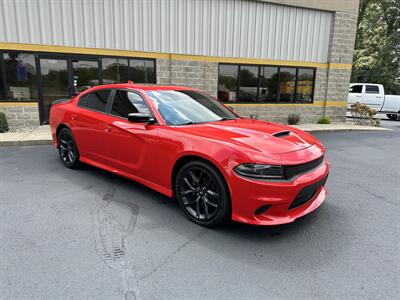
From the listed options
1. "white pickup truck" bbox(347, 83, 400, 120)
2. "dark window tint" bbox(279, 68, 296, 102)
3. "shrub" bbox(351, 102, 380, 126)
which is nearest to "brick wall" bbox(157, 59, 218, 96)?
"dark window tint" bbox(279, 68, 296, 102)

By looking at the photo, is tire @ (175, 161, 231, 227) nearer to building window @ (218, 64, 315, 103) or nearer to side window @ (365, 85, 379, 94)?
building window @ (218, 64, 315, 103)

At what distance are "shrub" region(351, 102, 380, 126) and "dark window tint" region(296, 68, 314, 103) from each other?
2751 millimetres

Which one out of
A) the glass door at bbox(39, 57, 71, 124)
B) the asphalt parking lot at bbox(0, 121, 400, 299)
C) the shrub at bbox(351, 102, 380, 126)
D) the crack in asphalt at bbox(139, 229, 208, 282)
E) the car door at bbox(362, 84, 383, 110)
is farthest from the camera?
the car door at bbox(362, 84, 383, 110)

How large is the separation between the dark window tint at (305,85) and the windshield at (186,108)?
9.65 meters

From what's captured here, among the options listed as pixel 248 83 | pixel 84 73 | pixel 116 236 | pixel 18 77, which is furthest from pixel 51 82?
pixel 116 236

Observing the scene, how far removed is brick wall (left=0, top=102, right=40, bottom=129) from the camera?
9.68m

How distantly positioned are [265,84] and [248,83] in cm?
83

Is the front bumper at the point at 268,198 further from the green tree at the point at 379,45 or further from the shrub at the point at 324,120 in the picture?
the green tree at the point at 379,45

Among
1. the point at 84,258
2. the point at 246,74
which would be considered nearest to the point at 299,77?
the point at 246,74

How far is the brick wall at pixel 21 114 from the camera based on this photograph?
31.8 ft

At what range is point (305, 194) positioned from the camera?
3.17 m

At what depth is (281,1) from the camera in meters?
12.0

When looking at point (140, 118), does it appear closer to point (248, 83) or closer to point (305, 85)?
point (248, 83)

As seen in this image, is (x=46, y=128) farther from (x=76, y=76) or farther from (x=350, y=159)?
(x=350, y=159)
